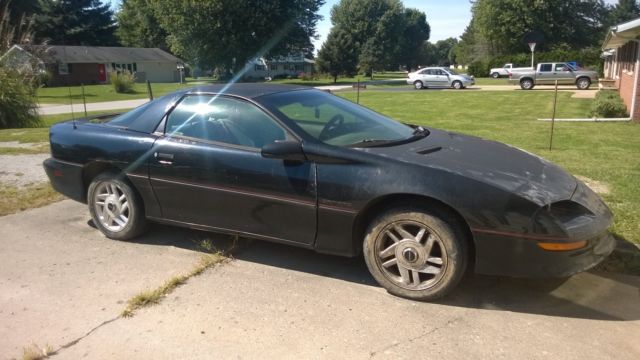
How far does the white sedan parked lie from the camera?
34250mm

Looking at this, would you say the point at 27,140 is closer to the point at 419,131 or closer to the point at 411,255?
the point at 419,131

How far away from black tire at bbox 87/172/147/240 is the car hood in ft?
7.25

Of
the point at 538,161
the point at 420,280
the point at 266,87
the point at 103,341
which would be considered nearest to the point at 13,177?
the point at 266,87

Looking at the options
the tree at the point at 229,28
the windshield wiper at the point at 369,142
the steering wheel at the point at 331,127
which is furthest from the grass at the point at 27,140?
the tree at the point at 229,28

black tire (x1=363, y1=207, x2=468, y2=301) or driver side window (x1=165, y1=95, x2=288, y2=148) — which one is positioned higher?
driver side window (x1=165, y1=95, x2=288, y2=148)

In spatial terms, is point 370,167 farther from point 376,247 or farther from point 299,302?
point 299,302

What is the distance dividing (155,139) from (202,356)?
7.08ft

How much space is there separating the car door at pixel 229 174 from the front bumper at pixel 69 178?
97 cm

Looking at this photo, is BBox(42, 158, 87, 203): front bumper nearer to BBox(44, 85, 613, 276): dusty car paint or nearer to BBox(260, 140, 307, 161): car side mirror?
BBox(44, 85, 613, 276): dusty car paint

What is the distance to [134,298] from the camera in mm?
3584

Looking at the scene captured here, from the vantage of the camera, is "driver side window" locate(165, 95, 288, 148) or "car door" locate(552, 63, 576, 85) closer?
"driver side window" locate(165, 95, 288, 148)

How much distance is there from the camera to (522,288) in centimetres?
371

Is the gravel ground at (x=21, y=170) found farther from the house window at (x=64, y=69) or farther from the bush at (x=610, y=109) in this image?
the house window at (x=64, y=69)

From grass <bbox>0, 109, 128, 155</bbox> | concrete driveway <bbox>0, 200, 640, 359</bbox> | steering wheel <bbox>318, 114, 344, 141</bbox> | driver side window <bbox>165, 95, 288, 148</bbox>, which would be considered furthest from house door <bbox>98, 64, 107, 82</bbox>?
steering wheel <bbox>318, 114, 344, 141</bbox>
